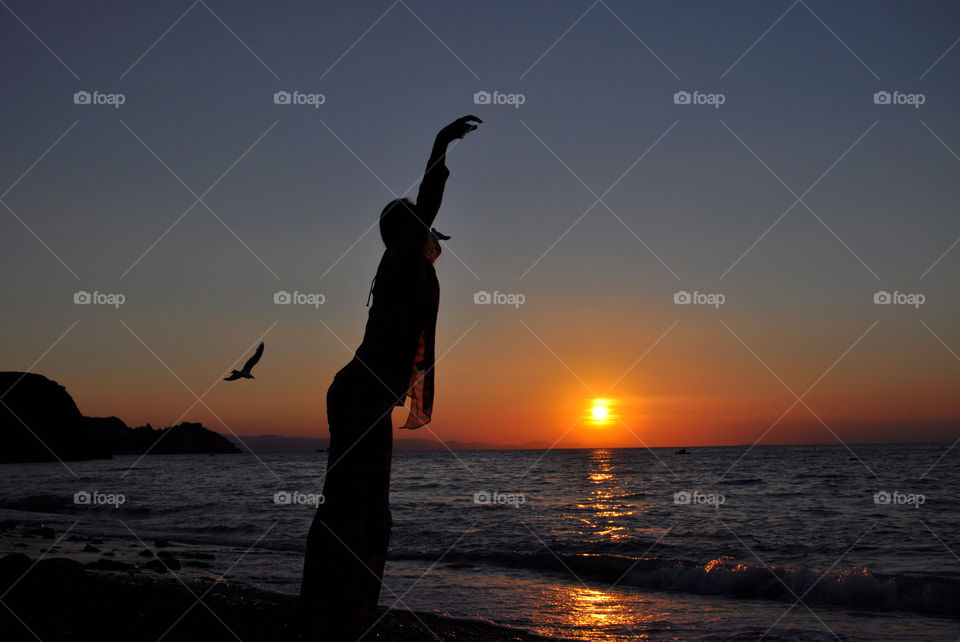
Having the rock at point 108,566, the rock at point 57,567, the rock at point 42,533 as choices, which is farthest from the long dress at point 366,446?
the rock at point 42,533

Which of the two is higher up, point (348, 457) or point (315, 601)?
point (348, 457)

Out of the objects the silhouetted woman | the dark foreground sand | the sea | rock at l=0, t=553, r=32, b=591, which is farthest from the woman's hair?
rock at l=0, t=553, r=32, b=591

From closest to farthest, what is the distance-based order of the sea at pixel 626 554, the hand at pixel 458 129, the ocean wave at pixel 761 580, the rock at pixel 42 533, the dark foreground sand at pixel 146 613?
→ 1. the hand at pixel 458 129
2. the dark foreground sand at pixel 146 613
3. the sea at pixel 626 554
4. the ocean wave at pixel 761 580
5. the rock at pixel 42 533

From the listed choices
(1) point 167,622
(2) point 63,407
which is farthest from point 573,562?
(2) point 63,407

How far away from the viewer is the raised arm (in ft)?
9.61

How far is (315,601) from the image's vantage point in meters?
3.01

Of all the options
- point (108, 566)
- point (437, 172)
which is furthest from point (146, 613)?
point (437, 172)

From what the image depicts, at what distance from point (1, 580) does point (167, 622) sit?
263cm

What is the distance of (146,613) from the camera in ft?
23.4

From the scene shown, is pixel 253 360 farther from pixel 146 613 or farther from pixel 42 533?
pixel 42 533

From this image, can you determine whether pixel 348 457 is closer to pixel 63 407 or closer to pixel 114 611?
pixel 114 611

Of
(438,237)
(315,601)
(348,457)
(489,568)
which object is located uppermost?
(438,237)

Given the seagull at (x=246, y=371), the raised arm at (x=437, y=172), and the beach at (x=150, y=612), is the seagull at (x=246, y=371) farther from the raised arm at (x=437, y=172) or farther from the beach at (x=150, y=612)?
→ the raised arm at (x=437, y=172)

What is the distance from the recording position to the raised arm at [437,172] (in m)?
2.93
